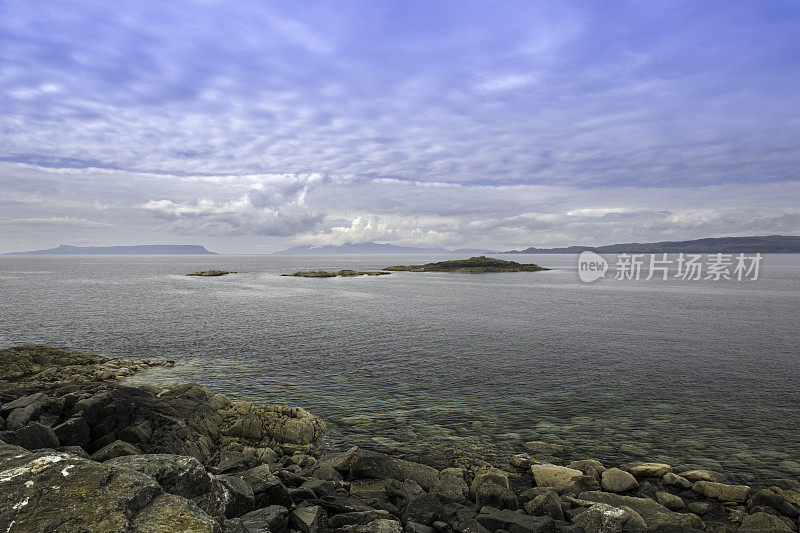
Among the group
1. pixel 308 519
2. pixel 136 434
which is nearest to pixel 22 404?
pixel 136 434

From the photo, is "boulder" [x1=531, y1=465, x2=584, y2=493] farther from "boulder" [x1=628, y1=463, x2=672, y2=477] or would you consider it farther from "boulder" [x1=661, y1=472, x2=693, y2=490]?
"boulder" [x1=661, y1=472, x2=693, y2=490]

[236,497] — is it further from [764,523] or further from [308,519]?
[764,523]

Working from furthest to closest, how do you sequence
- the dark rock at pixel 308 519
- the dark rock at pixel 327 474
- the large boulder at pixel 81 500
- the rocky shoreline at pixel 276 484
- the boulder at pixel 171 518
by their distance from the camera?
the dark rock at pixel 327 474, the dark rock at pixel 308 519, the rocky shoreline at pixel 276 484, the boulder at pixel 171 518, the large boulder at pixel 81 500

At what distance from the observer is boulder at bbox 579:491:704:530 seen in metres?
11.8

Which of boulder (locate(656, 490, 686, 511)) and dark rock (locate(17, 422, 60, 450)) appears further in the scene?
boulder (locate(656, 490, 686, 511))

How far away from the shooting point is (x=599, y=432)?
18.6 m

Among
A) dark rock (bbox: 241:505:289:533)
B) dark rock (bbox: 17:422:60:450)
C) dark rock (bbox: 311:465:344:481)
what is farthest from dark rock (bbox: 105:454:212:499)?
dark rock (bbox: 311:465:344:481)

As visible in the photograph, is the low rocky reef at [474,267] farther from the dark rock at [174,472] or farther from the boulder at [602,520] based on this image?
the dark rock at [174,472]

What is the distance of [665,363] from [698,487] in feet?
63.6

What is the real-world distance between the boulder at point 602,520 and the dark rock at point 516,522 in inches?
31.3

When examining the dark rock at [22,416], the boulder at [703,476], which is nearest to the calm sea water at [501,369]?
the boulder at [703,476]

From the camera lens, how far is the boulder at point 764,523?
442 inches

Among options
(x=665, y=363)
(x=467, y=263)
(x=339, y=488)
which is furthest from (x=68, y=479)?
(x=467, y=263)

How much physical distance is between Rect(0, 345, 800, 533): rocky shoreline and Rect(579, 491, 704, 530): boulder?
4 cm
